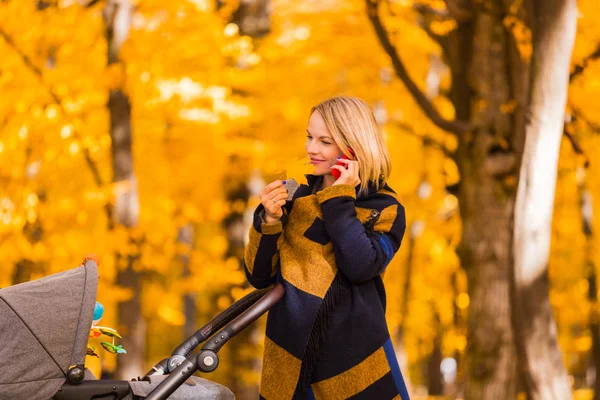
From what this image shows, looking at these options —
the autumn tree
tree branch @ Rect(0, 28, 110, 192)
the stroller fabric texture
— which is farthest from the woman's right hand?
tree branch @ Rect(0, 28, 110, 192)

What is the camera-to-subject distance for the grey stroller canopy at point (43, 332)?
3.03 meters

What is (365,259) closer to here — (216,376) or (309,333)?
(309,333)

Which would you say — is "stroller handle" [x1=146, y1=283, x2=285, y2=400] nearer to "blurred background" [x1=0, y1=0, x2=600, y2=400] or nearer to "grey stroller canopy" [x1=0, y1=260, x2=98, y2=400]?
"grey stroller canopy" [x1=0, y1=260, x2=98, y2=400]

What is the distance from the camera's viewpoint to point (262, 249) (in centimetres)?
343

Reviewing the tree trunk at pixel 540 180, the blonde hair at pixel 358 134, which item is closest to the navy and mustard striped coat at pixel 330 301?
the blonde hair at pixel 358 134

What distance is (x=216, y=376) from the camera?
54.4 ft

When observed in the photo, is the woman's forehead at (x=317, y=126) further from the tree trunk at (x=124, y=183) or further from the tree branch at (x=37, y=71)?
the tree branch at (x=37, y=71)

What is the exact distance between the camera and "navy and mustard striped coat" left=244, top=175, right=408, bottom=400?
3312 millimetres

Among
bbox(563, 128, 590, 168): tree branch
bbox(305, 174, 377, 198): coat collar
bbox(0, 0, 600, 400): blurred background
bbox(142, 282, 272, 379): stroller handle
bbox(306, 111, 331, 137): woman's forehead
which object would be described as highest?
bbox(306, 111, 331, 137): woman's forehead

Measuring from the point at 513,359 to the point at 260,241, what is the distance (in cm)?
464

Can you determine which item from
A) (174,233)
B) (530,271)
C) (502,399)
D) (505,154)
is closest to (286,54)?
(174,233)

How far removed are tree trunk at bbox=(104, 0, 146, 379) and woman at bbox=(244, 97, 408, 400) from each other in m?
6.25

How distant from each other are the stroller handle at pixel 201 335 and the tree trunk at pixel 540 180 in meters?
2.47

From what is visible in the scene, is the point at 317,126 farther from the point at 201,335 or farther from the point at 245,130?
the point at 245,130
